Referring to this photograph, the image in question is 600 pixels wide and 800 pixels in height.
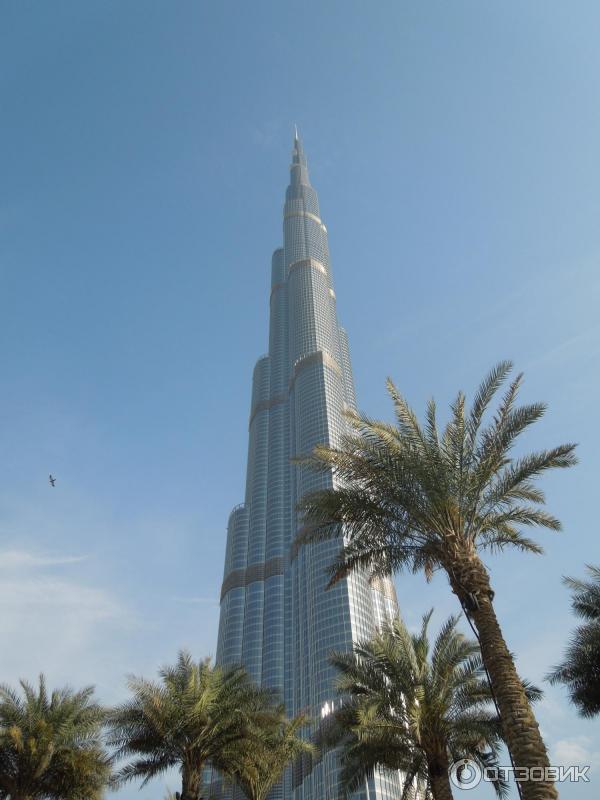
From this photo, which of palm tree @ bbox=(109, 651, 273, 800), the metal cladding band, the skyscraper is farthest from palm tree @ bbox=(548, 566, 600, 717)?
the metal cladding band

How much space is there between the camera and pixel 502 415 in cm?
1836

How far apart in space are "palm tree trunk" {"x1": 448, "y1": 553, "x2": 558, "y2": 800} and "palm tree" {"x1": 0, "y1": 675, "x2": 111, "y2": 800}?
677 inches

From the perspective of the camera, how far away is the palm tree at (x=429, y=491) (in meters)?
17.0

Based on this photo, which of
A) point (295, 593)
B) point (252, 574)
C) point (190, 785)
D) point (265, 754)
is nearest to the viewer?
point (190, 785)

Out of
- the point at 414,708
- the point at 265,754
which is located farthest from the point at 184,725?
the point at 414,708

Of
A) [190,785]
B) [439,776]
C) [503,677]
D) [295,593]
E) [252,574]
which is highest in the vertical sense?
[252,574]

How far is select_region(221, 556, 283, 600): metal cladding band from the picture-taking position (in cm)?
16410

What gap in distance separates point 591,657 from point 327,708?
3671 inches

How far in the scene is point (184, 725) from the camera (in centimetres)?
2211

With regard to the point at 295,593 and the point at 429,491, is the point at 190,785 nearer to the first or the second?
the point at 429,491

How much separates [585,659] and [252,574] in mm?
146633

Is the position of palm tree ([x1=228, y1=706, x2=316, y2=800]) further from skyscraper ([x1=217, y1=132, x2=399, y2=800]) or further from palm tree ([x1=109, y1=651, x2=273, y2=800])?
skyscraper ([x1=217, y1=132, x2=399, y2=800])

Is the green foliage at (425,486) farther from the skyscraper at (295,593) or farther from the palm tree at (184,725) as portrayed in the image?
the skyscraper at (295,593)

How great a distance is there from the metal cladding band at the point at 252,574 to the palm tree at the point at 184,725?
142355 mm
